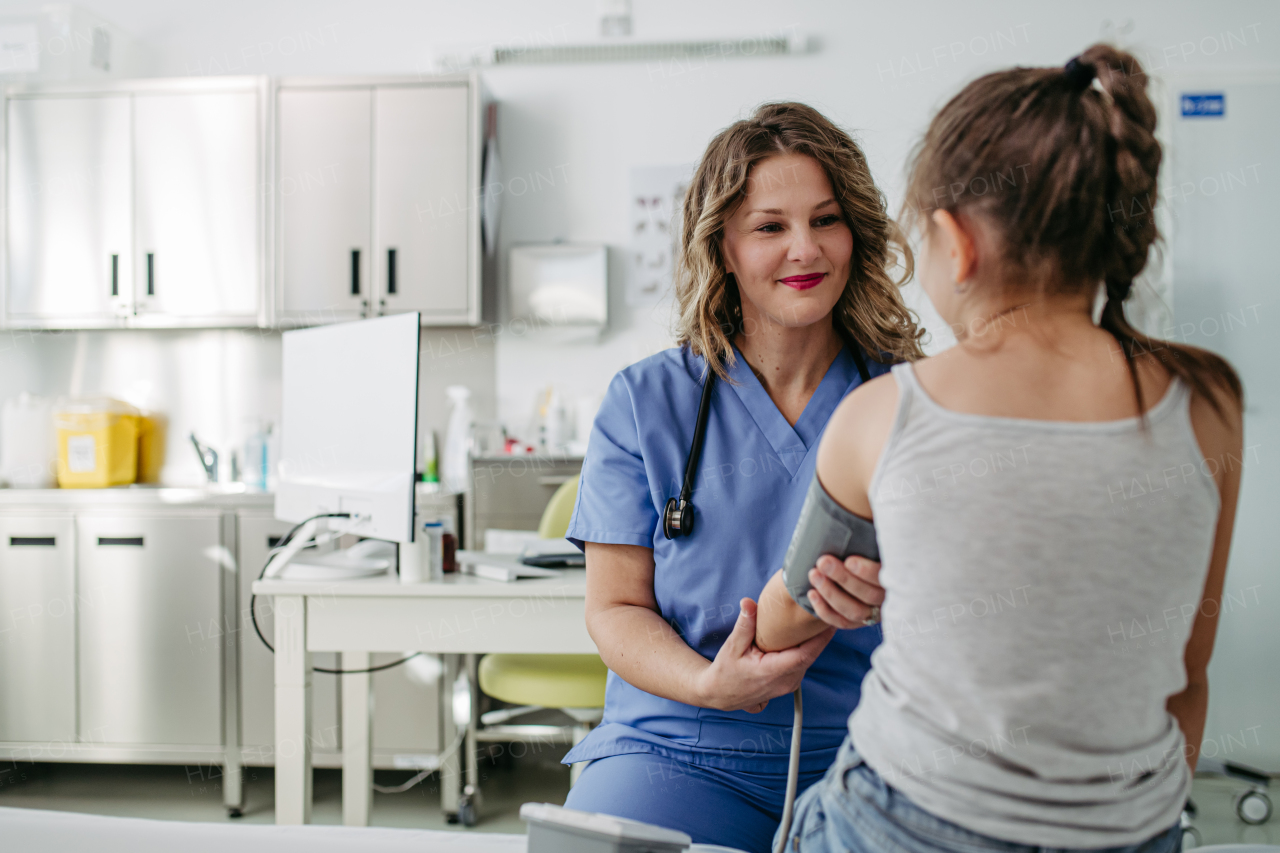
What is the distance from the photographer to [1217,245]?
2627mm

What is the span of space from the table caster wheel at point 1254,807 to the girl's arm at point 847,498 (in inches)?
90.8

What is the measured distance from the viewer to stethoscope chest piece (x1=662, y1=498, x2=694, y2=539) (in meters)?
1.08

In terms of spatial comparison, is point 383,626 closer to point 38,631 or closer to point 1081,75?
point 1081,75

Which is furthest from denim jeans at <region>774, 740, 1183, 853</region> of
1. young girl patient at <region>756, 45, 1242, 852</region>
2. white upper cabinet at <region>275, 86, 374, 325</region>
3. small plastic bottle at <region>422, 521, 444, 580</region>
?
white upper cabinet at <region>275, 86, 374, 325</region>

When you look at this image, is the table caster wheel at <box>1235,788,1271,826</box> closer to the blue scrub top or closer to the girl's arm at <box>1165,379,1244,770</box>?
the blue scrub top

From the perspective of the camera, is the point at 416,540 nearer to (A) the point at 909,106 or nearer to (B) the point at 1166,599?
(B) the point at 1166,599

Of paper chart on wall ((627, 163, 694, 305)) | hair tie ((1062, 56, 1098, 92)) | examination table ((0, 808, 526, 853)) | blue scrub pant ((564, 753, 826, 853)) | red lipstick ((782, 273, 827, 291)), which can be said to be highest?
paper chart on wall ((627, 163, 694, 305))

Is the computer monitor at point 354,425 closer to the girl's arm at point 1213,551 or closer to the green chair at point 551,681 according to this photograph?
the green chair at point 551,681

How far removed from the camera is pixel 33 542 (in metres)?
2.77

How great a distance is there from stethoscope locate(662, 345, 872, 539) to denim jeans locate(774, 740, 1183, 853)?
1.41 ft

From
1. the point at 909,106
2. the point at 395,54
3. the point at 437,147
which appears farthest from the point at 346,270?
the point at 909,106

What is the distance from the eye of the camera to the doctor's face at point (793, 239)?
1.11 m

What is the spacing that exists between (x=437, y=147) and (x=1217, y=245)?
8.45ft

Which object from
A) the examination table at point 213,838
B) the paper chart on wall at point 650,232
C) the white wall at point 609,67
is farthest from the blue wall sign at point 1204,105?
the examination table at point 213,838
